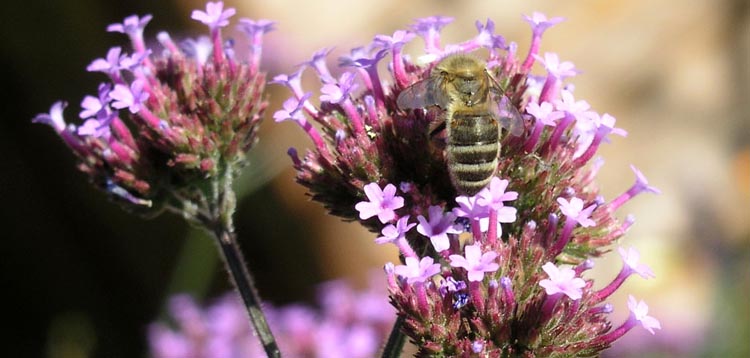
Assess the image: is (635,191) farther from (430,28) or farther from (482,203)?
(430,28)

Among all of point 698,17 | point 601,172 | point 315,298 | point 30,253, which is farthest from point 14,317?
point 698,17

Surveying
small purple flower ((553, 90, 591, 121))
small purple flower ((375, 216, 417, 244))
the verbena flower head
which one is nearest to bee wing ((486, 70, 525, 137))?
small purple flower ((553, 90, 591, 121))

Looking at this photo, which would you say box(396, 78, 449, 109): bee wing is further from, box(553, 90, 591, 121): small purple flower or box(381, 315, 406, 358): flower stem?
box(381, 315, 406, 358): flower stem

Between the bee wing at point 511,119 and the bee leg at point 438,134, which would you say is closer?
the bee wing at point 511,119

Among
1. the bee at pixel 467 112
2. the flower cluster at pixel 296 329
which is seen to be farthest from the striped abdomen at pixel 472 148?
the flower cluster at pixel 296 329

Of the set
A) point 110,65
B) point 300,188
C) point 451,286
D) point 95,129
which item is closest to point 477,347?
point 451,286

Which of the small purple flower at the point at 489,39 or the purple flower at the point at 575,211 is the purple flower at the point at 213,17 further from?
the purple flower at the point at 575,211

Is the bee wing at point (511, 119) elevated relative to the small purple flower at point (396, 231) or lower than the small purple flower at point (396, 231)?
elevated
